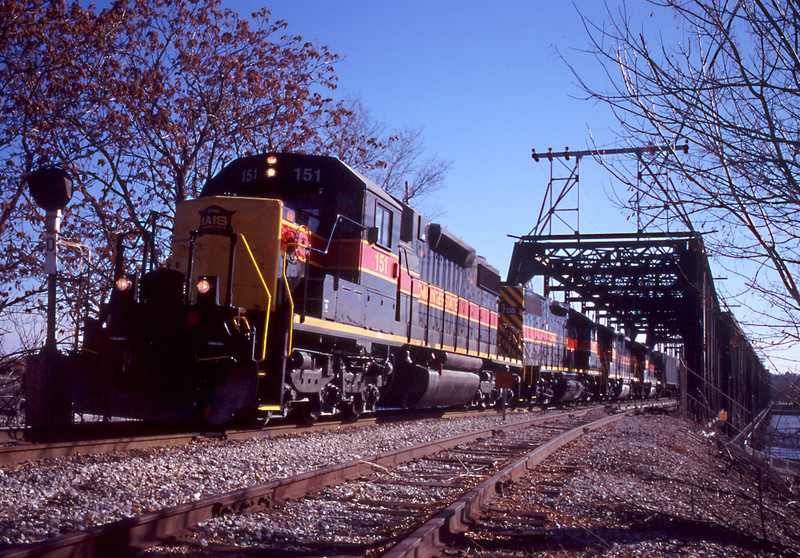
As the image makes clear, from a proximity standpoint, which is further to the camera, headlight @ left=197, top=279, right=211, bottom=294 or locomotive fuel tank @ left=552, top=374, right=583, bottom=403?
locomotive fuel tank @ left=552, top=374, right=583, bottom=403

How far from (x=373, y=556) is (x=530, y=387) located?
16.7 m

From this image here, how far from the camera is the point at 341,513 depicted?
4660 millimetres

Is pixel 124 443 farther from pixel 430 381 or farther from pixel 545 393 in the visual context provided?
pixel 545 393

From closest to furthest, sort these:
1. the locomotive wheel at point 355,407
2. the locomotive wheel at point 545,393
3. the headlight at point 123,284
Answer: the headlight at point 123,284 < the locomotive wheel at point 355,407 < the locomotive wheel at point 545,393

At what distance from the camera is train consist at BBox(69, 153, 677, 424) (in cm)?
742

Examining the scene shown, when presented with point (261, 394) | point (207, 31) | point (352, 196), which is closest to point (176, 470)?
point (261, 394)

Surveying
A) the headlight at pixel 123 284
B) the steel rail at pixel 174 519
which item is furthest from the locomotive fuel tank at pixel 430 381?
the steel rail at pixel 174 519

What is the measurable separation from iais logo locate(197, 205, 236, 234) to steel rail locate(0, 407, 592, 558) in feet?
10.5

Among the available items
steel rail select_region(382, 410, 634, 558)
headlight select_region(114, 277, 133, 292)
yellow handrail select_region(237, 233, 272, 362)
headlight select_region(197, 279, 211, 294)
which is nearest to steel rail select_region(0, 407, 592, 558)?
steel rail select_region(382, 410, 634, 558)

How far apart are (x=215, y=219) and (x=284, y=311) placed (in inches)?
53.9

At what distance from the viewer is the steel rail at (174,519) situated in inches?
128

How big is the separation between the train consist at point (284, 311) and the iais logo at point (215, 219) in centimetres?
2

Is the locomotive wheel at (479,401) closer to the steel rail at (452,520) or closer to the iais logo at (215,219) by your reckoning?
the steel rail at (452,520)

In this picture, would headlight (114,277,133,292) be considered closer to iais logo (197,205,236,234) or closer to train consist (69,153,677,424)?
train consist (69,153,677,424)
